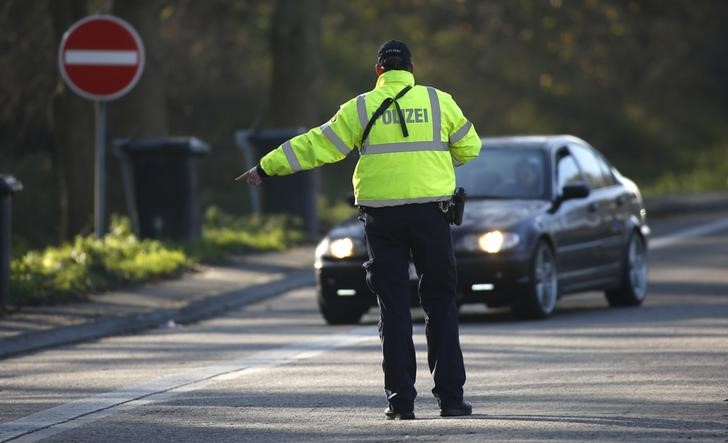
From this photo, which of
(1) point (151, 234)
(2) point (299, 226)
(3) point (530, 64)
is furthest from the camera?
(3) point (530, 64)

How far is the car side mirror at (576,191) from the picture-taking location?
14273mm

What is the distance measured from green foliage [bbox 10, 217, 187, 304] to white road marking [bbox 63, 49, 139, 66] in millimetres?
1693

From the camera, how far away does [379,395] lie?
9398 millimetres

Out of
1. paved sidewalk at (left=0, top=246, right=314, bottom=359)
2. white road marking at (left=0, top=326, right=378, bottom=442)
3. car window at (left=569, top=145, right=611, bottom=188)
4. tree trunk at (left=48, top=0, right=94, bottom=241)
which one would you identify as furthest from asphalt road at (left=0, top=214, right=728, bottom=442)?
tree trunk at (left=48, top=0, right=94, bottom=241)

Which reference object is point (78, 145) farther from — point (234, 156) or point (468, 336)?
point (234, 156)

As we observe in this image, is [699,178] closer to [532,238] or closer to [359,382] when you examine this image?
[532,238]

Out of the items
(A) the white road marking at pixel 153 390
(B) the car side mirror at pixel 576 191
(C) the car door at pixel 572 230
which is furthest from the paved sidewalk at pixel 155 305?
(B) the car side mirror at pixel 576 191

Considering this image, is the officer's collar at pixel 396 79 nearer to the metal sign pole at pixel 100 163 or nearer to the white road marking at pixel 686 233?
the metal sign pole at pixel 100 163

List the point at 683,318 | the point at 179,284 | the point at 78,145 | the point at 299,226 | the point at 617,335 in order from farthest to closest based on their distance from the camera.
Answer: the point at 299,226
the point at 78,145
the point at 179,284
the point at 683,318
the point at 617,335

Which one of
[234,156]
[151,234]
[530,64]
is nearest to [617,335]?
[151,234]

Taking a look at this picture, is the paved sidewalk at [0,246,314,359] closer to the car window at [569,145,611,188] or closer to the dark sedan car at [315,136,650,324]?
the dark sedan car at [315,136,650,324]

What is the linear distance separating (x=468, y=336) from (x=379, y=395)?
3.35 m

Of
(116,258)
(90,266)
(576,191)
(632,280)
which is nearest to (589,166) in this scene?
(632,280)

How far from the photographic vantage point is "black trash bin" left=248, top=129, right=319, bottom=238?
22828 mm
